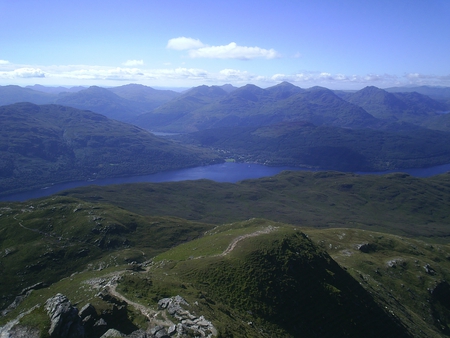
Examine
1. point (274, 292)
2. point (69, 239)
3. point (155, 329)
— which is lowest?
point (69, 239)

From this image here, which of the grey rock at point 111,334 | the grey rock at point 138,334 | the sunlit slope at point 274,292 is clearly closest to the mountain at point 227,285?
the sunlit slope at point 274,292

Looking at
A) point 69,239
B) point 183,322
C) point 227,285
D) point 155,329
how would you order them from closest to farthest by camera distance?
point 155,329, point 183,322, point 227,285, point 69,239

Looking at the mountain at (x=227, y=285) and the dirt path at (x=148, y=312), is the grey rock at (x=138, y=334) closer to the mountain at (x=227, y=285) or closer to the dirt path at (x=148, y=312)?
the mountain at (x=227, y=285)

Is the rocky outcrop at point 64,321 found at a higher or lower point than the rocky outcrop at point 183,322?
higher

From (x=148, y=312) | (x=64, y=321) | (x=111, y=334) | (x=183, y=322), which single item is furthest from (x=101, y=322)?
(x=183, y=322)

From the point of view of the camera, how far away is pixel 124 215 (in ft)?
490

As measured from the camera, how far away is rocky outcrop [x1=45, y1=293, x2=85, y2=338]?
1287 inches

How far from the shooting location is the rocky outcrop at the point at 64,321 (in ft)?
107

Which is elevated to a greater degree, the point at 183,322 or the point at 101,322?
the point at 101,322

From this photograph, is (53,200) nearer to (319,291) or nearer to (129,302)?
(129,302)

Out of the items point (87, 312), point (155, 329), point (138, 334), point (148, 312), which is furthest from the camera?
point (148, 312)

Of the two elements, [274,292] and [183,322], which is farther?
[274,292]

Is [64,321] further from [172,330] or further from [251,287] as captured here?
[251,287]

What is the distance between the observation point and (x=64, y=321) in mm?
33469
